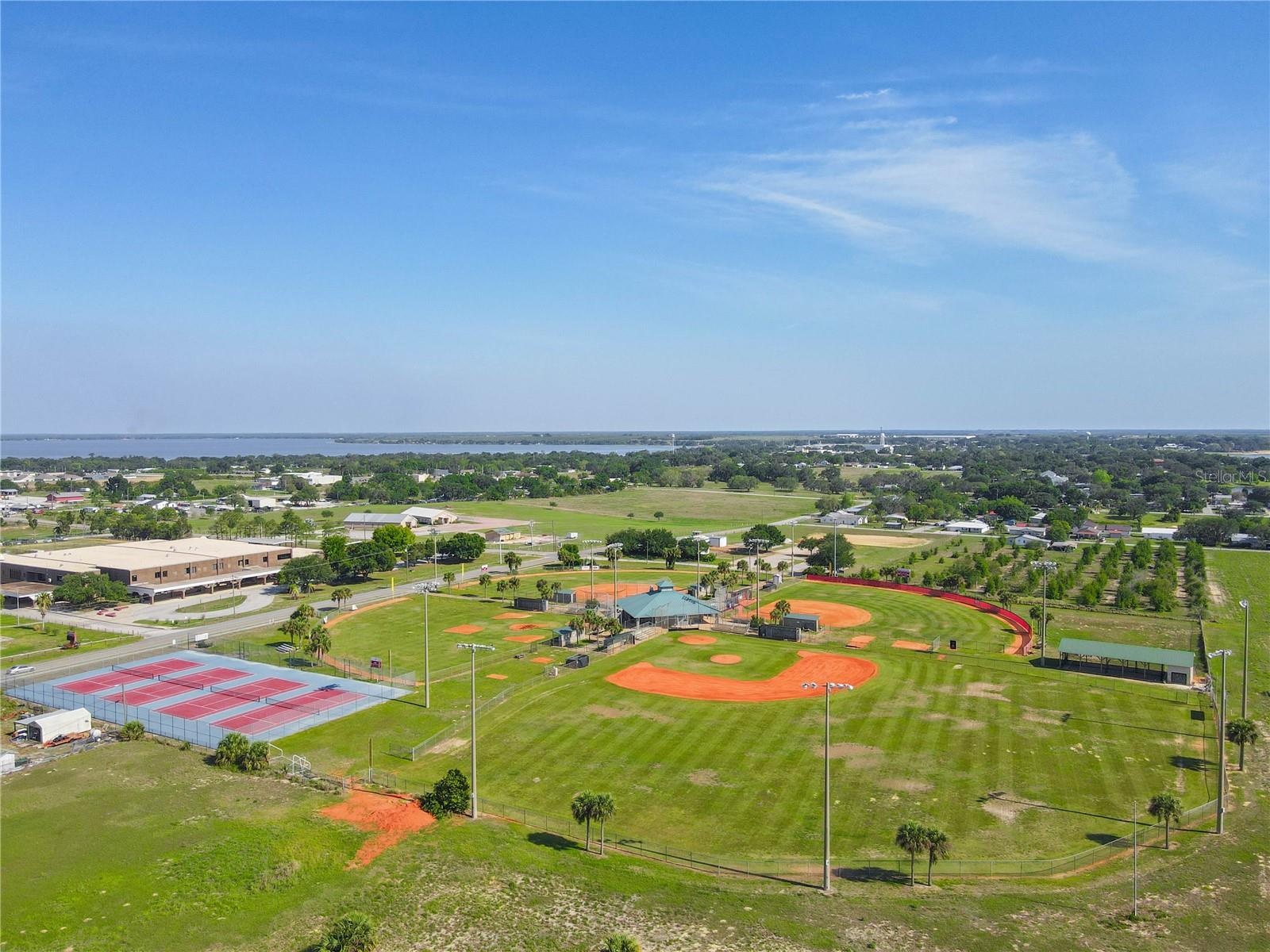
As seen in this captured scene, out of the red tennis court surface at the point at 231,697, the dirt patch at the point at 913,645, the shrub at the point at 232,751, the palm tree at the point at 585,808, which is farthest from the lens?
the dirt patch at the point at 913,645

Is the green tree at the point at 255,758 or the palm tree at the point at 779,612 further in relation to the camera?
the palm tree at the point at 779,612

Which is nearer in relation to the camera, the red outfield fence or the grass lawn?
the grass lawn

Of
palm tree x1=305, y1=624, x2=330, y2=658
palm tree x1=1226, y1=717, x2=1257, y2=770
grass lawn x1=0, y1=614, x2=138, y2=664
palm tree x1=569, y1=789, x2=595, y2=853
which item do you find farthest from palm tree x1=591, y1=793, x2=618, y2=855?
grass lawn x1=0, y1=614, x2=138, y2=664

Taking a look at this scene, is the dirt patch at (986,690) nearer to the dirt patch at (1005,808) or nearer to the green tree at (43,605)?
the dirt patch at (1005,808)

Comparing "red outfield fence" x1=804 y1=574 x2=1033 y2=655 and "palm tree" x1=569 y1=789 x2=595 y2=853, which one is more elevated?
"palm tree" x1=569 y1=789 x2=595 y2=853

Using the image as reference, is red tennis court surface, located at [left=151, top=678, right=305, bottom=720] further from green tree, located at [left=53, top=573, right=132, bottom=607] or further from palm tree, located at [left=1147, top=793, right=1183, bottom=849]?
palm tree, located at [left=1147, top=793, right=1183, bottom=849]

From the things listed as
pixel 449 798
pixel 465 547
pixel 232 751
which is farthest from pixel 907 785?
pixel 465 547

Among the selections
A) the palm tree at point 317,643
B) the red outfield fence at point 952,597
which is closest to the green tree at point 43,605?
the palm tree at point 317,643
